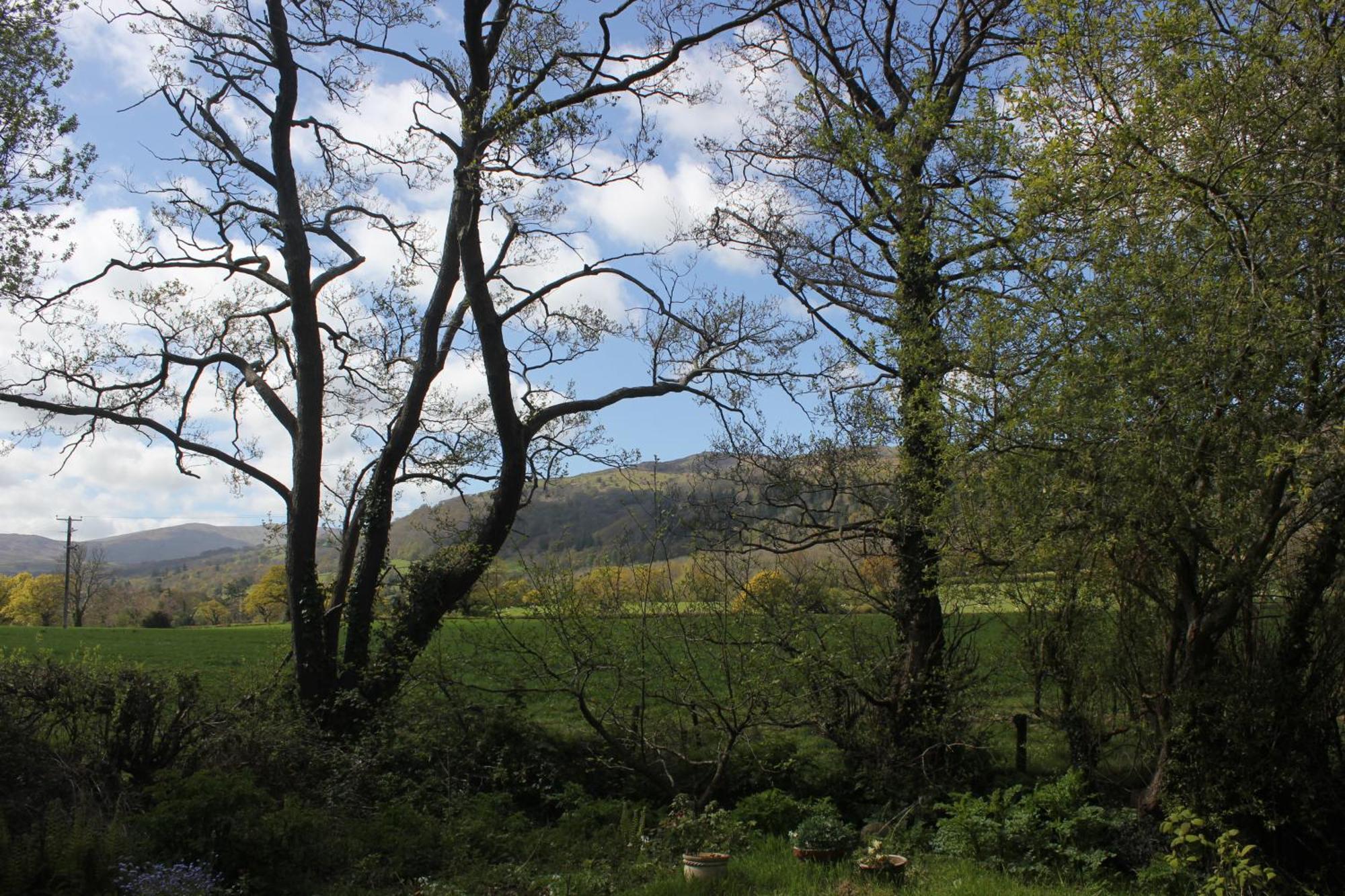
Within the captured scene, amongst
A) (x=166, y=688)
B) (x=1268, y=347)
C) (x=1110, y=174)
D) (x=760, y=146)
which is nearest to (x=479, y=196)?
(x=760, y=146)

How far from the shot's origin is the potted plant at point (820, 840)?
6.92 metres

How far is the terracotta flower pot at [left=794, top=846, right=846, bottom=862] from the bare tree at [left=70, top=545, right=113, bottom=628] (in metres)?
65.9

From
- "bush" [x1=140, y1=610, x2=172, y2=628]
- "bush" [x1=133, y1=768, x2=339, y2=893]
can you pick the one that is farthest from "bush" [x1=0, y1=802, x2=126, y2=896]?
"bush" [x1=140, y1=610, x2=172, y2=628]

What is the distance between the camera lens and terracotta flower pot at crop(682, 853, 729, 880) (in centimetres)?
624

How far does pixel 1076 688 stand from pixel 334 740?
792cm

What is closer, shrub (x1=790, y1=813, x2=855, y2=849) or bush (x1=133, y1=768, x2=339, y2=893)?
bush (x1=133, y1=768, x2=339, y2=893)

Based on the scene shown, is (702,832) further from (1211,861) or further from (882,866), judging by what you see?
(1211,861)

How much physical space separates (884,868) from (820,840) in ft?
2.56

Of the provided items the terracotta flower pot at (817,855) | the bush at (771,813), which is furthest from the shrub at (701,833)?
the terracotta flower pot at (817,855)

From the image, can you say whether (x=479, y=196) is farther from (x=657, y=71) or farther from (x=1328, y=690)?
(x=1328, y=690)

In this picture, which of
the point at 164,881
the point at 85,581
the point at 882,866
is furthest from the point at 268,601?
the point at 882,866

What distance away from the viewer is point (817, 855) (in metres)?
6.91

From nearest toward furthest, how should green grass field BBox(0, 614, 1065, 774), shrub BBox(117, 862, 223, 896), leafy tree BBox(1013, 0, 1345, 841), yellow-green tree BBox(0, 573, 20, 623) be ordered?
shrub BBox(117, 862, 223, 896) < leafy tree BBox(1013, 0, 1345, 841) < green grass field BBox(0, 614, 1065, 774) < yellow-green tree BBox(0, 573, 20, 623)

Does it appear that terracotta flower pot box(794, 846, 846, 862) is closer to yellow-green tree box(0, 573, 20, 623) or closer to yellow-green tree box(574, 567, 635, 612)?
yellow-green tree box(574, 567, 635, 612)
